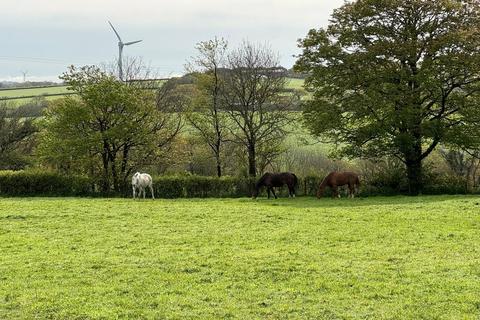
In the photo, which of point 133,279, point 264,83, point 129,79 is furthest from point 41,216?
point 129,79

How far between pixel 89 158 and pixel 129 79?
45.1 feet

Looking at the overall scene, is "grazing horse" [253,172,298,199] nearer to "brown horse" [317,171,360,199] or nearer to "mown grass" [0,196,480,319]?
"brown horse" [317,171,360,199]

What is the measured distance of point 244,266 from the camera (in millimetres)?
10945

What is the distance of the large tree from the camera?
28.0 m

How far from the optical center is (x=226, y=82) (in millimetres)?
41031

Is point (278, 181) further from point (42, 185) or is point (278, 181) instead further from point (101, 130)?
point (42, 185)

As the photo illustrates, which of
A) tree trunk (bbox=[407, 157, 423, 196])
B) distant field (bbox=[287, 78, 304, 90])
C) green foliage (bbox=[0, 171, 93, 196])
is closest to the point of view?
tree trunk (bbox=[407, 157, 423, 196])

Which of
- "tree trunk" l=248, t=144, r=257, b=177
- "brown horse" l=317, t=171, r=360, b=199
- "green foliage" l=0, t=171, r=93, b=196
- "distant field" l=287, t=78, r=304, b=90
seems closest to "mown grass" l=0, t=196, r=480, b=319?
"brown horse" l=317, t=171, r=360, b=199

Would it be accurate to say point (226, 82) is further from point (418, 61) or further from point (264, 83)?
point (418, 61)

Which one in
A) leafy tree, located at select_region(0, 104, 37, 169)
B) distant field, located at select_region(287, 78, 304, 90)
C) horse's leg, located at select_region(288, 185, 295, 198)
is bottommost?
horse's leg, located at select_region(288, 185, 295, 198)

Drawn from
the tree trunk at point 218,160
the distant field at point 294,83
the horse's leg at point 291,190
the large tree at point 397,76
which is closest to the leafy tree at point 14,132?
the tree trunk at point 218,160

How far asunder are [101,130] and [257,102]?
1213 centimetres

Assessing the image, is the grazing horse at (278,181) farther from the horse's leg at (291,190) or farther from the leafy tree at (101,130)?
the leafy tree at (101,130)

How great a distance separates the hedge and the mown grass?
1035cm
